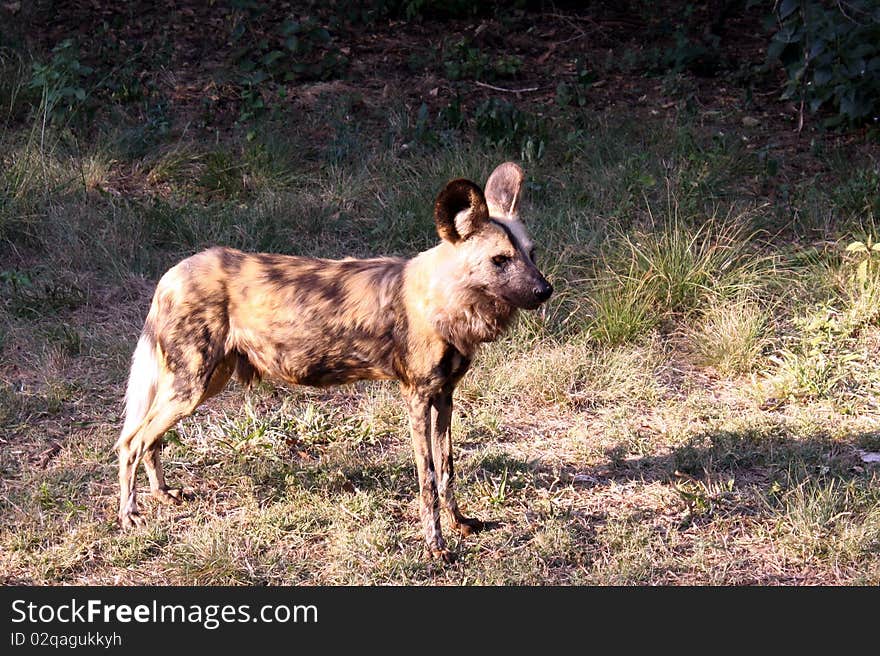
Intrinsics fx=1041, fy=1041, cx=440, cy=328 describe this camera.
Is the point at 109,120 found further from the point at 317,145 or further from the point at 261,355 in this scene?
the point at 261,355

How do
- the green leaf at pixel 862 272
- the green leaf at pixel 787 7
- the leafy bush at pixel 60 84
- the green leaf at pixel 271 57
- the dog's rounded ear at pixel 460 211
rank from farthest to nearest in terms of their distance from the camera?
the green leaf at pixel 271 57
the leafy bush at pixel 60 84
the green leaf at pixel 787 7
the green leaf at pixel 862 272
the dog's rounded ear at pixel 460 211

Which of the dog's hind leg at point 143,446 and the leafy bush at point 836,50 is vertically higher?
the leafy bush at point 836,50

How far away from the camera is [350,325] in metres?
3.92

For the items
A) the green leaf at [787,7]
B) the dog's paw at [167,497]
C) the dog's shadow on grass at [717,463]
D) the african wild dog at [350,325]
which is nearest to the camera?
the african wild dog at [350,325]

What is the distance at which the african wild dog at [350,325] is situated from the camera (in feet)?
12.3

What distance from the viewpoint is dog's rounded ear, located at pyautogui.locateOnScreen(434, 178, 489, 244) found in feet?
11.8

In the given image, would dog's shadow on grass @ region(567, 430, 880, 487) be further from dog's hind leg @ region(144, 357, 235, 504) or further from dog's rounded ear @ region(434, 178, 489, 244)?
dog's hind leg @ region(144, 357, 235, 504)

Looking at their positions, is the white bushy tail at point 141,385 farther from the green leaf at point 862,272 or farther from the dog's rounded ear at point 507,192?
the green leaf at point 862,272

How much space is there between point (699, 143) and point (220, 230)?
3364mm

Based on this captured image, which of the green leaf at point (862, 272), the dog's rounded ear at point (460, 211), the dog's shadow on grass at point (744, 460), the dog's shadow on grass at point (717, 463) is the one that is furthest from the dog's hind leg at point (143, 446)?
the green leaf at point (862, 272)

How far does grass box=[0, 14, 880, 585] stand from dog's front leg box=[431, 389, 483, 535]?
0.10 meters

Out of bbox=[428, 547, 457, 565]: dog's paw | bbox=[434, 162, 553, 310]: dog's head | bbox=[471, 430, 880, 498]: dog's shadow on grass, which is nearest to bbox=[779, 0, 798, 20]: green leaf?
bbox=[471, 430, 880, 498]: dog's shadow on grass

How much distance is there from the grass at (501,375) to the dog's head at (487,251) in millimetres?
1010

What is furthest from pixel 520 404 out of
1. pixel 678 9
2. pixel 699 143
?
pixel 678 9
